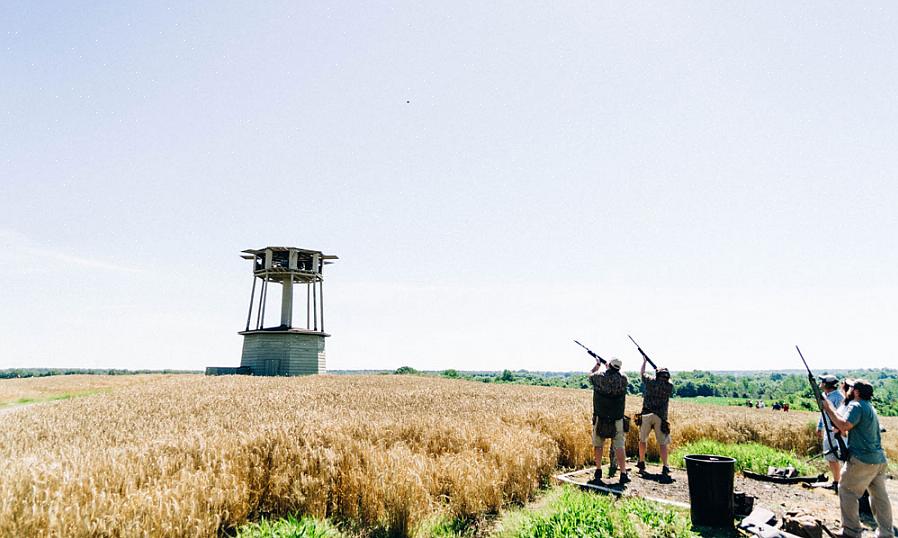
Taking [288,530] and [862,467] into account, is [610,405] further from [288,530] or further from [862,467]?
[288,530]

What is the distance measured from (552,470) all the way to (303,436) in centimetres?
566

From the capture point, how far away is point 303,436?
825 centimetres

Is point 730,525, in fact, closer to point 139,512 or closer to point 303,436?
point 303,436

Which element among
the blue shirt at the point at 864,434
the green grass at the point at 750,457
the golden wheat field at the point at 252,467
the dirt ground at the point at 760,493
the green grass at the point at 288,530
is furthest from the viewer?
the green grass at the point at 750,457

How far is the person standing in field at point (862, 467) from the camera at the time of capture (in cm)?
672

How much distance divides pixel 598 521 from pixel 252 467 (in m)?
4.94

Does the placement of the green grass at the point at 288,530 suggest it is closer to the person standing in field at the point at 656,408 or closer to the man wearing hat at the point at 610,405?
the man wearing hat at the point at 610,405

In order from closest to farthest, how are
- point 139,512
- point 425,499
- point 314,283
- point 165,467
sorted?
point 139,512, point 165,467, point 425,499, point 314,283

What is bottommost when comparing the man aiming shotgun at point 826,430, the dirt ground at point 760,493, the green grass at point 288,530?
the dirt ground at point 760,493

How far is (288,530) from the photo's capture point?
5512 millimetres

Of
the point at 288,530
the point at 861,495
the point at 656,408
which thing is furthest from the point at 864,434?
the point at 288,530

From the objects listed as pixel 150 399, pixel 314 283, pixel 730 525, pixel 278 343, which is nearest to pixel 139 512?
pixel 730 525

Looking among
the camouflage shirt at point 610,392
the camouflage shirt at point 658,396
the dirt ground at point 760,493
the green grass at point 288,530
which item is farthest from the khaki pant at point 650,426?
Result: the green grass at point 288,530

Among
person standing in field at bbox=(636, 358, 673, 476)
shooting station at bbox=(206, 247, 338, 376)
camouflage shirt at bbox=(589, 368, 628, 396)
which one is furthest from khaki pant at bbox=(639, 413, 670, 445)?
shooting station at bbox=(206, 247, 338, 376)
